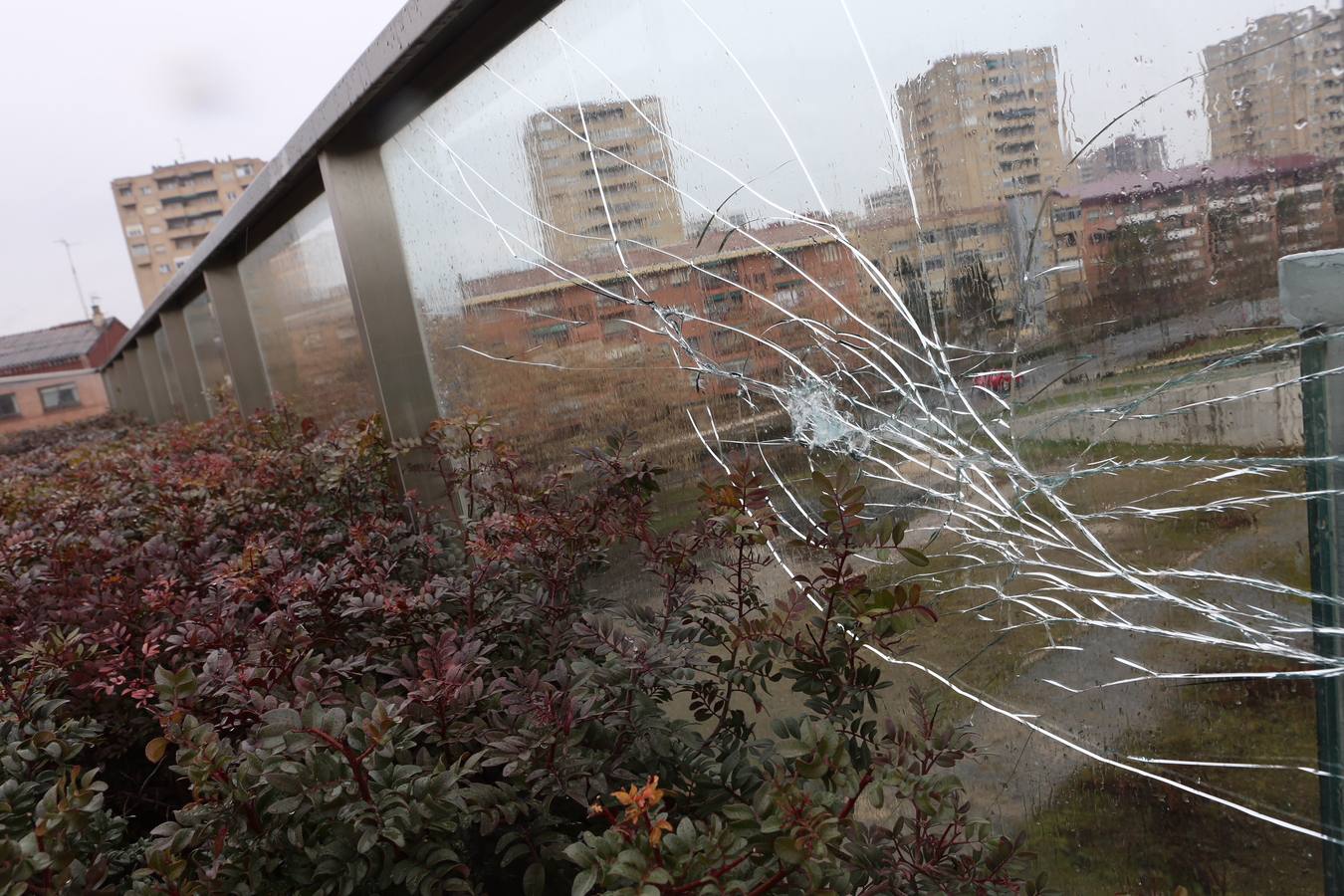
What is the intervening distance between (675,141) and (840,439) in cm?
85

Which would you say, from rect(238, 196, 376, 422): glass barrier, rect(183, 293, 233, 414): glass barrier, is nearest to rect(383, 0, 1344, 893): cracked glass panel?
rect(238, 196, 376, 422): glass barrier

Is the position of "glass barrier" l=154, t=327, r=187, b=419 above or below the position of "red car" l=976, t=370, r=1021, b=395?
above

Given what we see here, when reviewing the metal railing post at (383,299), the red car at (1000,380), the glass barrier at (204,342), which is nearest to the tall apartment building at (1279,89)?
the red car at (1000,380)

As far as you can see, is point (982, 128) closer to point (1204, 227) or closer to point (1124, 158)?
point (1124, 158)

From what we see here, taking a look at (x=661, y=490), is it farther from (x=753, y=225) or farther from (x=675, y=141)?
(x=675, y=141)

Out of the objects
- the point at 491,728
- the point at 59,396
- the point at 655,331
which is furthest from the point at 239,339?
the point at 59,396

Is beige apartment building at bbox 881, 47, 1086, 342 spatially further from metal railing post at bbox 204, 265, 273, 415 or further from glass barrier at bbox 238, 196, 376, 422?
metal railing post at bbox 204, 265, 273, 415

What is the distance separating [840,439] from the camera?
176cm

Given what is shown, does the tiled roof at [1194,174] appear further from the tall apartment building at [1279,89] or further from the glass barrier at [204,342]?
the glass barrier at [204,342]

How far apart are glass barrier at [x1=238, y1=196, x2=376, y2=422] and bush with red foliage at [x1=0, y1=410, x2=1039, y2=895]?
6.21ft

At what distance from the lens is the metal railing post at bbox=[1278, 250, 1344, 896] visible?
100 cm

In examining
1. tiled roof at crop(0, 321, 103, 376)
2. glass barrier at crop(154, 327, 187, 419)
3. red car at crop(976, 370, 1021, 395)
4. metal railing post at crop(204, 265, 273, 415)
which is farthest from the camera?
tiled roof at crop(0, 321, 103, 376)

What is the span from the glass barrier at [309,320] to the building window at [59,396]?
42127 mm

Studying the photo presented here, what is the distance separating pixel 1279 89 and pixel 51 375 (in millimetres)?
48343
